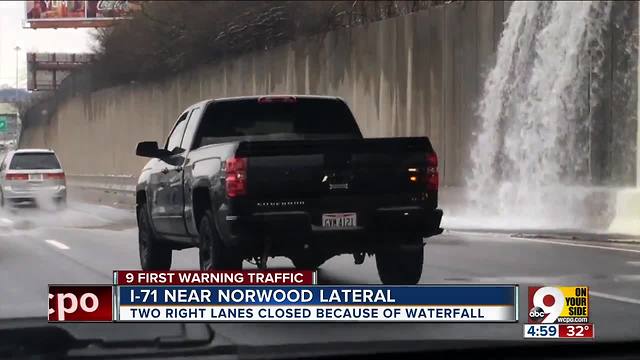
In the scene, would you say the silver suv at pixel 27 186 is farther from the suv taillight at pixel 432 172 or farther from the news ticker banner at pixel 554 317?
the news ticker banner at pixel 554 317

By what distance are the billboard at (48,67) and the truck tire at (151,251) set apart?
3.35 ft

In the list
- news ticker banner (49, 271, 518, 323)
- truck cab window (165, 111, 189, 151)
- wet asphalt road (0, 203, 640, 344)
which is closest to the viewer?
news ticker banner (49, 271, 518, 323)

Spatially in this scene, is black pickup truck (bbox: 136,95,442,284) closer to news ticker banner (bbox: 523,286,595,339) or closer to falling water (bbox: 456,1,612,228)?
news ticker banner (bbox: 523,286,595,339)

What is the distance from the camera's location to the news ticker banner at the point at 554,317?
5.28m

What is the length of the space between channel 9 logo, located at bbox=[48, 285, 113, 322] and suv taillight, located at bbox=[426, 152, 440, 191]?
1.90m

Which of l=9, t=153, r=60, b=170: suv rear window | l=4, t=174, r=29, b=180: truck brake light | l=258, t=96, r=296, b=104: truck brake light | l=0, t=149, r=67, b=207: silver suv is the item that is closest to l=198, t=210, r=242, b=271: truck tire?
l=258, t=96, r=296, b=104: truck brake light

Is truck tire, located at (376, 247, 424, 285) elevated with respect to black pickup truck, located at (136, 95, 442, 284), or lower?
lower

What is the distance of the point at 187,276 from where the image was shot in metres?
5.37

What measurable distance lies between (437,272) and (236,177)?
1861 mm

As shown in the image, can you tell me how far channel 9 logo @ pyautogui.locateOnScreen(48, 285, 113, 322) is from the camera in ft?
17.0

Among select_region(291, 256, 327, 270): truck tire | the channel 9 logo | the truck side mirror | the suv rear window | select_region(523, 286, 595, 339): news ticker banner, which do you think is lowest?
select_region(523, 286, 595, 339): news ticker banner

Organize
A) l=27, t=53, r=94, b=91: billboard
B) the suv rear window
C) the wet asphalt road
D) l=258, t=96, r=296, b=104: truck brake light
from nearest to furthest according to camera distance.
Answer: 1. the wet asphalt road
2. l=258, t=96, r=296, b=104: truck brake light
3. l=27, t=53, r=94, b=91: billboard
4. the suv rear window

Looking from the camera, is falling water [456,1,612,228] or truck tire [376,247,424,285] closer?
truck tire [376,247,424,285]

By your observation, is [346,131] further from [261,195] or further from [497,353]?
[497,353]
